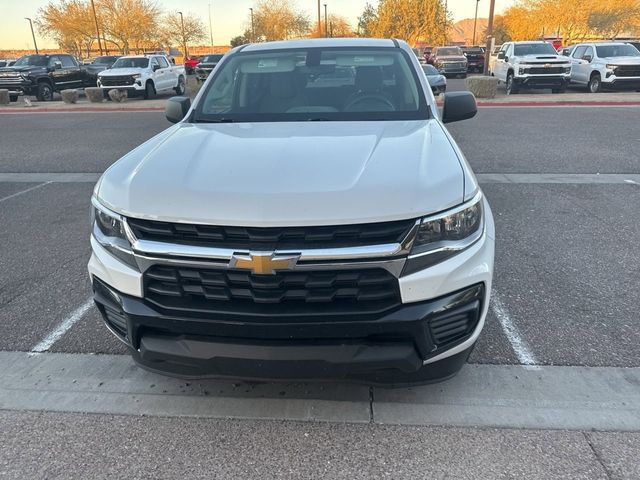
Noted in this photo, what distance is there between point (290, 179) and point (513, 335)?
1.98 meters

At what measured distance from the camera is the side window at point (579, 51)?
19094 mm

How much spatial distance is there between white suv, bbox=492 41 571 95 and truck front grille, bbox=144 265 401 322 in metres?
18.1

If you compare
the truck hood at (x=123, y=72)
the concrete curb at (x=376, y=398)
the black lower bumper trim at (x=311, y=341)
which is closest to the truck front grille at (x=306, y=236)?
the black lower bumper trim at (x=311, y=341)

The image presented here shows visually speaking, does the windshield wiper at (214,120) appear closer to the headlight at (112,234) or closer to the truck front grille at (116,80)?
the headlight at (112,234)

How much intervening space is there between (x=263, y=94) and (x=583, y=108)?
13.8 m

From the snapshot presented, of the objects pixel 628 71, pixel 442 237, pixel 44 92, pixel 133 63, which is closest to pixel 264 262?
pixel 442 237

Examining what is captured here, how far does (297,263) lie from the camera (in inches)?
83.0

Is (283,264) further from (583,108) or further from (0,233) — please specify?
(583,108)

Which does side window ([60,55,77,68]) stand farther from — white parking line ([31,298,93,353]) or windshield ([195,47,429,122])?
Result: white parking line ([31,298,93,353])

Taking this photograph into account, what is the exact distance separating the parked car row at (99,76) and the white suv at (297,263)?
19596mm

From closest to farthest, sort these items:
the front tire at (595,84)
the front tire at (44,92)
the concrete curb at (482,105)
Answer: the concrete curb at (482,105) → the front tire at (595,84) → the front tire at (44,92)

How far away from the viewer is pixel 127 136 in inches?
462

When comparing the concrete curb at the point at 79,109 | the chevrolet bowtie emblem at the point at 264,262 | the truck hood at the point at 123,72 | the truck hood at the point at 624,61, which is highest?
the chevrolet bowtie emblem at the point at 264,262

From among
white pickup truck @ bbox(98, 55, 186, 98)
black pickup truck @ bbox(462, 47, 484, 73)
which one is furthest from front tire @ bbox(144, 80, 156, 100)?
black pickup truck @ bbox(462, 47, 484, 73)
